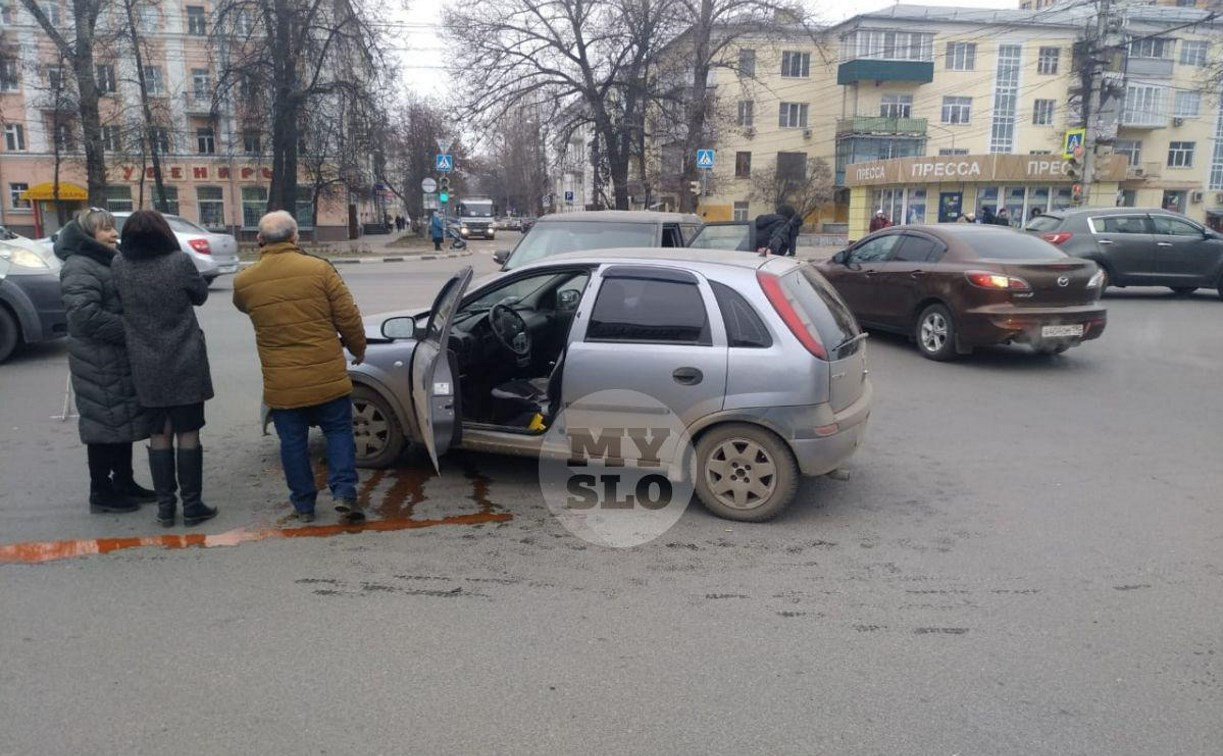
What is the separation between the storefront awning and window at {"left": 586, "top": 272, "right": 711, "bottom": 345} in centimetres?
5002

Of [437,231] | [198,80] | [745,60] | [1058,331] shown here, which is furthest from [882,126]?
[1058,331]

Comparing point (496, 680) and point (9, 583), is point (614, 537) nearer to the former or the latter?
point (496, 680)

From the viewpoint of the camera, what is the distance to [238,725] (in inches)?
117

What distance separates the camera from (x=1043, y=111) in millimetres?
60219

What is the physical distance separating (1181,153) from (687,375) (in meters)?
70.8

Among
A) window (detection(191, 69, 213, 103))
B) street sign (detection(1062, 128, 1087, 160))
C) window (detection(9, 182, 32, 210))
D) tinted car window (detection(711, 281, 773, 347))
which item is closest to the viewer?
tinted car window (detection(711, 281, 773, 347))

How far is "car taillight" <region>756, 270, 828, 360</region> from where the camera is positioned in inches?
186

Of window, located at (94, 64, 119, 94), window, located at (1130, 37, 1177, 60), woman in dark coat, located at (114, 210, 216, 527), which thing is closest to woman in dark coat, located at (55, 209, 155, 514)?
woman in dark coat, located at (114, 210, 216, 527)

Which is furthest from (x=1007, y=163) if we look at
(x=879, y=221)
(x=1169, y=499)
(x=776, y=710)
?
(x=776, y=710)

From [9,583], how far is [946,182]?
4746 cm

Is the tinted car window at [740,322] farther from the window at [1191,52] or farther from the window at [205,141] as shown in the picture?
the window at [1191,52]

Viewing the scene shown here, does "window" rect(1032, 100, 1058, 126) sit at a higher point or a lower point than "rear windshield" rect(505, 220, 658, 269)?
higher

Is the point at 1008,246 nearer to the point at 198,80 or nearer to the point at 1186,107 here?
the point at 198,80

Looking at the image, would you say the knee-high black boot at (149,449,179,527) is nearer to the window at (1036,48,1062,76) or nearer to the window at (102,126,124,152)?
the window at (102,126,124,152)
